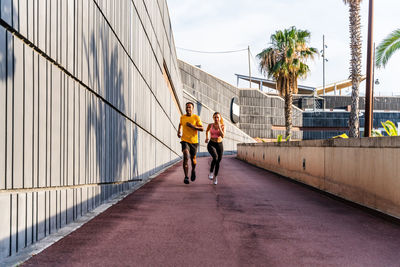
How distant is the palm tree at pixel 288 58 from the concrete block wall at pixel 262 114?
27260 millimetres

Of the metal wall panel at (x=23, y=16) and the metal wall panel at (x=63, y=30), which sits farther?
the metal wall panel at (x=63, y=30)

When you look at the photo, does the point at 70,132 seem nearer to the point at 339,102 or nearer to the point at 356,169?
the point at 356,169

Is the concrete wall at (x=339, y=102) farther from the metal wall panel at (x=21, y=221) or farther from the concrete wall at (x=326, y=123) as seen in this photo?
the metal wall panel at (x=21, y=221)

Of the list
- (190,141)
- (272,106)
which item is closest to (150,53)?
(190,141)

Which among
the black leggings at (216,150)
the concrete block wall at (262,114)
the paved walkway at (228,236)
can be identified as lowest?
the paved walkway at (228,236)

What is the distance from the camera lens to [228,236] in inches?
180

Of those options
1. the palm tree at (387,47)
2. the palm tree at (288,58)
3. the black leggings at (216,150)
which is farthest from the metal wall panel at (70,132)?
the palm tree at (288,58)

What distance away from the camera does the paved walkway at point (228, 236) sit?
12.1ft

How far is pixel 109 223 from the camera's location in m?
5.25

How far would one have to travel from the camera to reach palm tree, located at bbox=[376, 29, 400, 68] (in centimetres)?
1570

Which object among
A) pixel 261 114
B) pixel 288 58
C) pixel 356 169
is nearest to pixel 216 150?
pixel 356 169

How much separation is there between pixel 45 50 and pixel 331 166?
615cm

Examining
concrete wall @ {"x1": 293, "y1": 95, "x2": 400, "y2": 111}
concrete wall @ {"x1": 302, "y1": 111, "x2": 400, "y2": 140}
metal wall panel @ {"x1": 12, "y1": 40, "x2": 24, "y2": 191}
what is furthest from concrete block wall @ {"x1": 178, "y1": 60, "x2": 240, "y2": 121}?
metal wall panel @ {"x1": 12, "y1": 40, "x2": 24, "y2": 191}

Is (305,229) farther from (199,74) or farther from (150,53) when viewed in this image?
(199,74)
